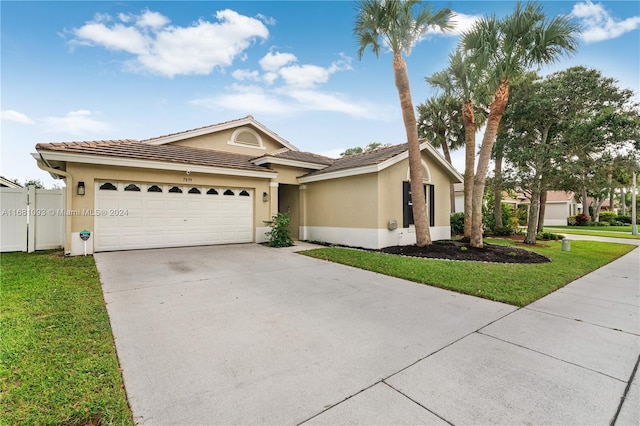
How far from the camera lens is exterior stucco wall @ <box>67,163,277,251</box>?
347 inches

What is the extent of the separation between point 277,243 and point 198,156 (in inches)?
188

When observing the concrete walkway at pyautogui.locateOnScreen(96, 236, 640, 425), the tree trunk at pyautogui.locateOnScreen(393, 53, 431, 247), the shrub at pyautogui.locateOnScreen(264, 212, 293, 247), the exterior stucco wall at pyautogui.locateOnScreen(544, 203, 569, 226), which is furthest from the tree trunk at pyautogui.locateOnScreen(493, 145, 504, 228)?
the exterior stucco wall at pyautogui.locateOnScreen(544, 203, 569, 226)

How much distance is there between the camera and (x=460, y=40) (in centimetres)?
1058

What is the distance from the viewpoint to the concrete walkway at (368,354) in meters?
2.29

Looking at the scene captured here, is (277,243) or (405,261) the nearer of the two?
(405,261)

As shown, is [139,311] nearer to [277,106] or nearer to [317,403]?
[317,403]

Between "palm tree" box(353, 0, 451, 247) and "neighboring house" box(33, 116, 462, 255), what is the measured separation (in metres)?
0.97

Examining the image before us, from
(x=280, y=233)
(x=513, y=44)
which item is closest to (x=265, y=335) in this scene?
(x=280, y=233)

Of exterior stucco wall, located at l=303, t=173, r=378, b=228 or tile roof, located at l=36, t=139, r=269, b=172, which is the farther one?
exterior stucco wall, located at l=303, t=173, r=378, b=228

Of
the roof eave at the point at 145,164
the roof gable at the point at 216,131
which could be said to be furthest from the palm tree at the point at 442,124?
the roof eave at the point at 145,164

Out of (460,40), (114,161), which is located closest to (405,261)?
(460,40)

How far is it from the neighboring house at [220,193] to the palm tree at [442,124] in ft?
21.4

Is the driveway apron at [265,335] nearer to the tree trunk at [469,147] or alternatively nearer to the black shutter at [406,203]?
the black shutter at [406,203]

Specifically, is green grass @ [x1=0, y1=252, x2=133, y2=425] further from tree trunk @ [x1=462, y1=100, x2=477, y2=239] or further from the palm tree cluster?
tree trunk @ [x1=462, y1=100, x2=477, y2=239]
